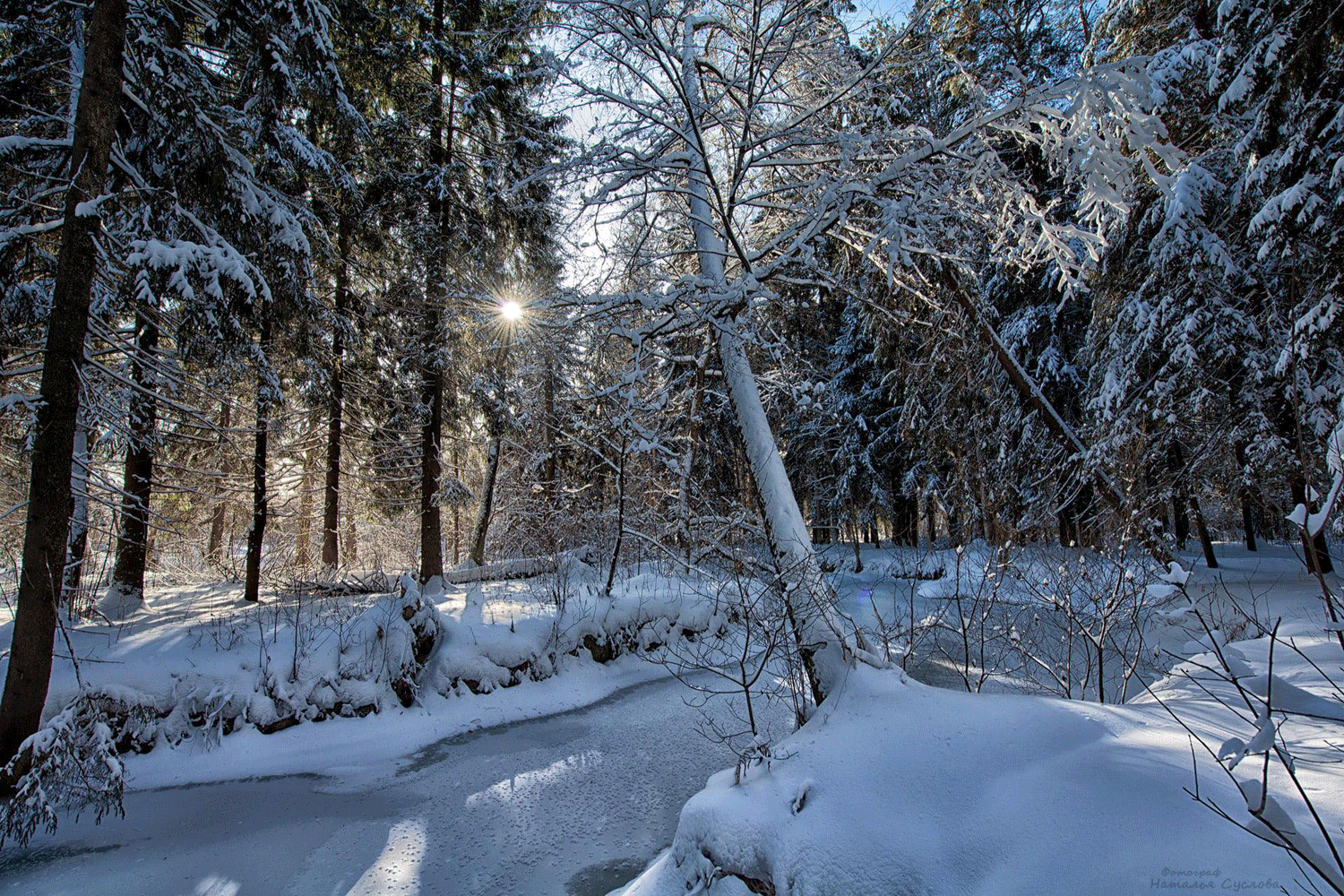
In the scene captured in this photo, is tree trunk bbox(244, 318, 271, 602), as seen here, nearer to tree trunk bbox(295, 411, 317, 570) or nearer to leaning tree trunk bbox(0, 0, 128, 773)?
tree trunk bbox(295, 411, 317, 570)

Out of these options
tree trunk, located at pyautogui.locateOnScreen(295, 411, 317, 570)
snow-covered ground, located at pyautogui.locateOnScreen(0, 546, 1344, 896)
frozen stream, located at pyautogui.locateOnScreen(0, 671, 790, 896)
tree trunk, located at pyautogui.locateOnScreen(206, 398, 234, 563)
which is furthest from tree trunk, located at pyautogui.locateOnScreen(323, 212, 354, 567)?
frozen stream, located at pyautogui.locateOnScreen(0, 671, 790, 896)

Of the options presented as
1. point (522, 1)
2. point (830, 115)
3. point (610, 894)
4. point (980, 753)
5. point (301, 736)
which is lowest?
point (610, 894)

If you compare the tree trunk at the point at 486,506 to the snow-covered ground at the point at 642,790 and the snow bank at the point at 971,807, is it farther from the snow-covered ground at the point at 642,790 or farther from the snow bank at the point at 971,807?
the snow bank at the point at 971,807

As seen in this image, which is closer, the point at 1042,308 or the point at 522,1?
the point at 522,1

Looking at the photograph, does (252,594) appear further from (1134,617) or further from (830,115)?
(1134,617)

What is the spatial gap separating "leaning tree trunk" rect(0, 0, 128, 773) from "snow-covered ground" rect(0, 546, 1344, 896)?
1060 mm

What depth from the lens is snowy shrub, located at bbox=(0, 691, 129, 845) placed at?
3.82 m

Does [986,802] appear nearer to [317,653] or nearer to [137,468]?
[317,653]

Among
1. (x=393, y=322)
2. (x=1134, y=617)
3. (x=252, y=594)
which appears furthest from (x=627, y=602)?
(x=393, y=322)

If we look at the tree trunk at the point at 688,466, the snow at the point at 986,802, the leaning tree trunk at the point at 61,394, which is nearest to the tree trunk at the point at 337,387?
the leaning tree trunk at the point at 61,394

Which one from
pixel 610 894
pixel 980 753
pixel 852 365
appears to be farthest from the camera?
pixel 852 365

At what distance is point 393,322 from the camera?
11.7m

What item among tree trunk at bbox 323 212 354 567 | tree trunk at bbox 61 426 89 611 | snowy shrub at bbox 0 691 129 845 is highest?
tree trunk at bbox 323 212 354 567

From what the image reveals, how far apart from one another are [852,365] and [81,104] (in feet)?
61.7
